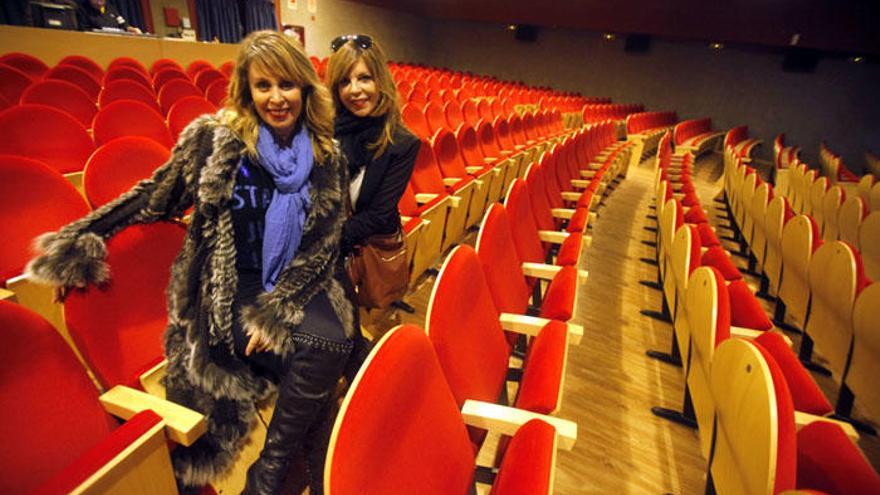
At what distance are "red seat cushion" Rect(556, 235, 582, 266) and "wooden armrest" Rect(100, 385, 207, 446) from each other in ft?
2.12

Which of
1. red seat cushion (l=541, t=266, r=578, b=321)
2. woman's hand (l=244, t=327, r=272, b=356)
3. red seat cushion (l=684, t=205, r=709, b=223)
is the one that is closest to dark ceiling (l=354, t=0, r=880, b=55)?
red seat cushion (l=684, t=205, r=709, b=223)

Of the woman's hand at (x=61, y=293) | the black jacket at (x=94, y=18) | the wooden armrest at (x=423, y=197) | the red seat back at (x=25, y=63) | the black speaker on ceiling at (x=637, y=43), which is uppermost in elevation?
the black speaker on ceiling at (x=637, y=43)

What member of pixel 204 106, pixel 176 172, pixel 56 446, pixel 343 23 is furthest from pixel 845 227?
pixel 343 23

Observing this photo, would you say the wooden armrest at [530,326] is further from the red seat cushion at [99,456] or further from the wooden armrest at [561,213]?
the wooden armrest at [561,213]

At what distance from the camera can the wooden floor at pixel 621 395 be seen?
2.28ft

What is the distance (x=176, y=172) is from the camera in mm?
527

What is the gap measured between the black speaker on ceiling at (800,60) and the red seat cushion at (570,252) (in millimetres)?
5436

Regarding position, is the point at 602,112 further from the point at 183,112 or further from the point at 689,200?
the point at 183,112

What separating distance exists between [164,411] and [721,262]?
0.99m

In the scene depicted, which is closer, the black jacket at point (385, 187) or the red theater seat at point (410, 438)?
the red theater seat at point (410, 438)

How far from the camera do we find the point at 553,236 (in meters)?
1.01

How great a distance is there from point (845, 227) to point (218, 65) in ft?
11.7

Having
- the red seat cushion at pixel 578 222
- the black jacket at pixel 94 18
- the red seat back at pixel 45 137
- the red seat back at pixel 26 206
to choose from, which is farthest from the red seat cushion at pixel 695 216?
the black jacket at pixel 94 18

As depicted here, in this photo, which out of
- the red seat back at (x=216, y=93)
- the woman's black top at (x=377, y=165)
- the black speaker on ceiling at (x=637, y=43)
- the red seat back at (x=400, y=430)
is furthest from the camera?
the black speaker on ceiling at (x=637, y=43)
